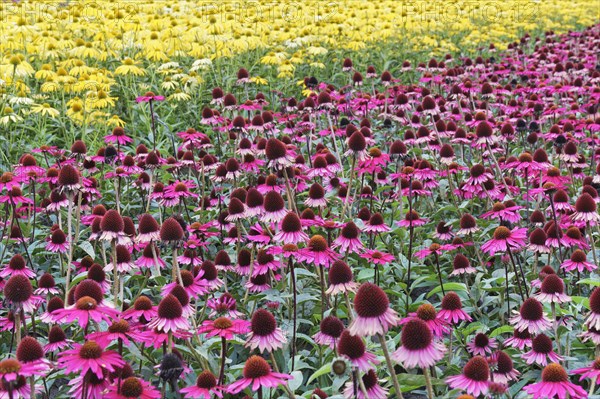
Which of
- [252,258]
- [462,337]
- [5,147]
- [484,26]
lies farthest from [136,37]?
[484,26]

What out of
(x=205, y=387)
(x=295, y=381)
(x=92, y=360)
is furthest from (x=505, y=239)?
(x=92, y=360)

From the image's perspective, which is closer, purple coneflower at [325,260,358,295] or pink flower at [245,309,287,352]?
pink flower at [245,309,287,352]

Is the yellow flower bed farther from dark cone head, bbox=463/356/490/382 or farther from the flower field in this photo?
dark cone head, bbox=463/356/490/382

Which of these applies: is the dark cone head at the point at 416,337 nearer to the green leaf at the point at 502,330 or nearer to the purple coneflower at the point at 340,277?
the purple coneflower at the point at 340,277

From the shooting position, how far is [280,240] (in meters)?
2.89

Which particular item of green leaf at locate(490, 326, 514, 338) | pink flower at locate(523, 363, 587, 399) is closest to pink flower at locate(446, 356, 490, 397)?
pink flower at locate(523, 363, 587, 399)

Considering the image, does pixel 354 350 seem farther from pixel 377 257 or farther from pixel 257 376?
pixel 377 257

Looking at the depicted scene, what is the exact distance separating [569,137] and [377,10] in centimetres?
725

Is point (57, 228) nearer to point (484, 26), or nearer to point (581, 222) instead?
point (581, 222)

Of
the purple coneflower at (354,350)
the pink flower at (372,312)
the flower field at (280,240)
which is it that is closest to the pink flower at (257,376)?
the flower field at (280,240)

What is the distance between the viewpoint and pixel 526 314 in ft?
8.68

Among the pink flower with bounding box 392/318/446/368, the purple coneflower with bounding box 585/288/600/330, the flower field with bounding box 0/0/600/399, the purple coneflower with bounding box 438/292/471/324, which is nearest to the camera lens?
the pink flower with bounding box 392/318/446/368

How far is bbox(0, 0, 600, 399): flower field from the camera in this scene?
232 cm

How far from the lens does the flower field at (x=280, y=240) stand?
2316 millimetres
